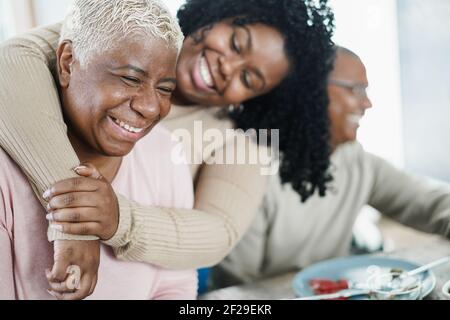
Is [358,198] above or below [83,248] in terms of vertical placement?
below

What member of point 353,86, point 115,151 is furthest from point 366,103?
point 115,151

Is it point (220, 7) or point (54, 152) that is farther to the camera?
point (220, 7)

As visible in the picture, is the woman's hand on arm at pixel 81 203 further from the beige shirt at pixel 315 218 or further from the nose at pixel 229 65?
the beige shirt at pixel 315 218

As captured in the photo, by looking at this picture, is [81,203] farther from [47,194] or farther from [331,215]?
[331,215]

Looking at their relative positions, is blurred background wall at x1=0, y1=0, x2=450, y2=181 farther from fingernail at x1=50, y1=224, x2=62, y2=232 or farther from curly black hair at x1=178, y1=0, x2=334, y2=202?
fingernail at x1=50, y1=224, x2=62, y2=232

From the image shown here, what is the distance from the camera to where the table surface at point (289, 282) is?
925mm

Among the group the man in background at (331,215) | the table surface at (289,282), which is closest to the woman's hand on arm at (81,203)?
the table surface at (289,282)

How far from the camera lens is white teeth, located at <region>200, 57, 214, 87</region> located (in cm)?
79

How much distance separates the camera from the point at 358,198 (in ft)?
3.79

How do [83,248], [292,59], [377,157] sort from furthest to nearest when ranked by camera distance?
[377,157], [292,59], [83,248]

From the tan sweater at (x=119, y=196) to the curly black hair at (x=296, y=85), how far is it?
7 cm

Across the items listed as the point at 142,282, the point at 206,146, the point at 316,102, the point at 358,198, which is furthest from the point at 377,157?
the point at 142,282
